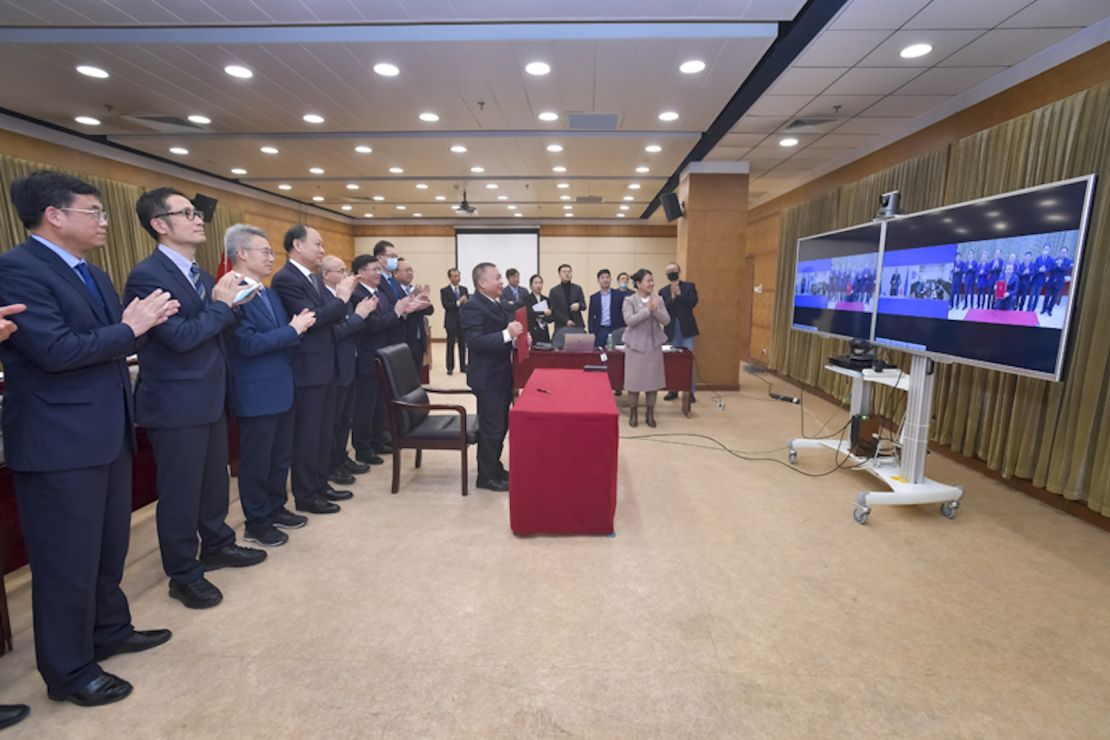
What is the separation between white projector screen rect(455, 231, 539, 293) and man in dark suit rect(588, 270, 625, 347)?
21.4 ft

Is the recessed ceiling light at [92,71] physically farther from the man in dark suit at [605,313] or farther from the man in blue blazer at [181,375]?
the man in dark suit at [605,313]

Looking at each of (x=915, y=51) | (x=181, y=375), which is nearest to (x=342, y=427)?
(x=181, y=375)

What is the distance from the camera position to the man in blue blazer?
197 centimetres

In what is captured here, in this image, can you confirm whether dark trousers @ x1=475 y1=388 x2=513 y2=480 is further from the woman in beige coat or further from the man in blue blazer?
the woman in beige coat

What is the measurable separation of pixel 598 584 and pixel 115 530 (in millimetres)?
1914

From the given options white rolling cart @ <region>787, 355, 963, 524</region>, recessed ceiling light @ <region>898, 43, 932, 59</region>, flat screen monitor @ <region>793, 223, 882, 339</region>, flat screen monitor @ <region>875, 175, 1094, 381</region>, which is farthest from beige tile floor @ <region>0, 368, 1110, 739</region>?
recessed ceiling light @ <region>898, 43, 932, 59</region>

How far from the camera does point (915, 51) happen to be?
11.9ft

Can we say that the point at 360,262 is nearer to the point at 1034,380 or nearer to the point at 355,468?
the point at 355,468

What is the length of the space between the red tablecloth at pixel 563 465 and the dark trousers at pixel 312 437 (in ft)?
3.82

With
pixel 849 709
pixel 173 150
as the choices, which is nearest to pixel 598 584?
pixel 849 709

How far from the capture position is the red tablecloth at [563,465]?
2725 millimetres

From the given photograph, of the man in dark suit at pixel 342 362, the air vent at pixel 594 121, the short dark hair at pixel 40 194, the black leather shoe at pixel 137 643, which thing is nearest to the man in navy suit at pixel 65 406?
the short dark hair at pixel 40 194

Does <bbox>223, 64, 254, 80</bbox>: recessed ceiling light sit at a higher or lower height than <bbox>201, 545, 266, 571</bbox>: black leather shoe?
higher

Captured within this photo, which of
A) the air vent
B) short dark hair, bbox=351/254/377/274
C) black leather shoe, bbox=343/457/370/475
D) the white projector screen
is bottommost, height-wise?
black leather shoe, bbox=343/457/370/475
